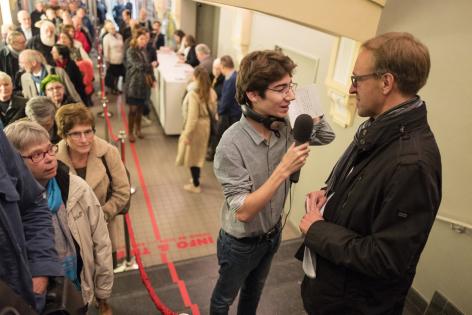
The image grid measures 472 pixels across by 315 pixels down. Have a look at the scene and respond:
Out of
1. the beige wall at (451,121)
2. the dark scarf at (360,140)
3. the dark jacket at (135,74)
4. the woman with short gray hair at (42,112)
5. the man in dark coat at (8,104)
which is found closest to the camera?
the dark scarf at (360,140)

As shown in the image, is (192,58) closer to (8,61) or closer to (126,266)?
(8,61)

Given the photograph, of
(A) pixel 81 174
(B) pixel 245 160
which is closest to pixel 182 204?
(A) pixel 81 174

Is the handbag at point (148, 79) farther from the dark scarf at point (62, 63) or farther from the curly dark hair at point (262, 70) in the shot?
the curly dark hair at point (262, 70)

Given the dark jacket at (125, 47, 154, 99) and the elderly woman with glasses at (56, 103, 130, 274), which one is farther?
the dark jacket at (125, 47, 154, 99)

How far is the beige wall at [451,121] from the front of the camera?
2.49 m

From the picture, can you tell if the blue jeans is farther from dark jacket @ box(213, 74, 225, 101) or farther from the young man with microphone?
dark jacket @ box(213, 74, 225, 101)

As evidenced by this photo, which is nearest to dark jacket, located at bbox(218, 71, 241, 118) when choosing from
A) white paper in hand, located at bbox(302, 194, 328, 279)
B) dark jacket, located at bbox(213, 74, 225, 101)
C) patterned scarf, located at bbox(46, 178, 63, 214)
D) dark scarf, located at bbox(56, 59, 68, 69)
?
dark jacket, located at bbox(213, 74, 225, 101)

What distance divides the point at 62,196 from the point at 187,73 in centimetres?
516

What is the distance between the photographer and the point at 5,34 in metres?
5.07

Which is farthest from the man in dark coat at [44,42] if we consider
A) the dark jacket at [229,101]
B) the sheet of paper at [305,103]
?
the sheet of paper at [305,103]

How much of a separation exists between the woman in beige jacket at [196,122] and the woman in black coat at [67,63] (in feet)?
6.40

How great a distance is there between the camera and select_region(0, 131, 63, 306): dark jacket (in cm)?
120

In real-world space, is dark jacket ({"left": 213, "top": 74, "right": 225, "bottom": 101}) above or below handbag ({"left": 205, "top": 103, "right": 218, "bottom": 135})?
above

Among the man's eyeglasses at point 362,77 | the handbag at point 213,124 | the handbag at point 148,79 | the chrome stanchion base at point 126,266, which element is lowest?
the chrome stanchion base at point 126,266
